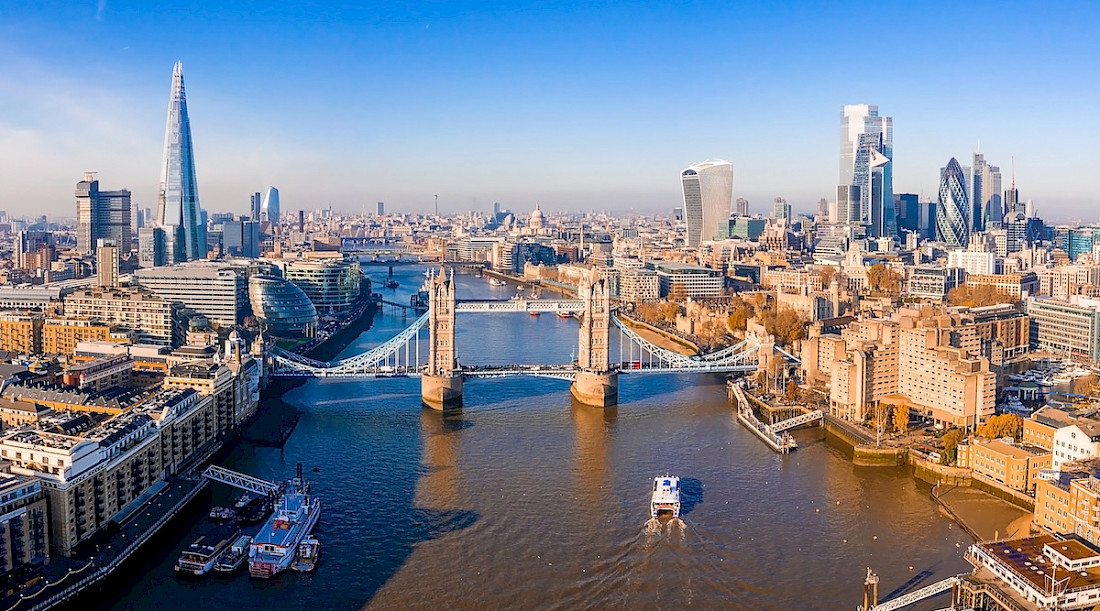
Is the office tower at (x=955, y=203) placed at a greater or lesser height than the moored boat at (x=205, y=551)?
greater

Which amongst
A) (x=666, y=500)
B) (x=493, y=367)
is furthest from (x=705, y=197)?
(x=666, y=500)

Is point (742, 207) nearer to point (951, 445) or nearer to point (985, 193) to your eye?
point (985, 193)

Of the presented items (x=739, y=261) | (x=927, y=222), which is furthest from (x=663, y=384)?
(x=927, y=222)

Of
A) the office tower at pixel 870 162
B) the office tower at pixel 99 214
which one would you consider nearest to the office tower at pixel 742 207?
the office tower at pixel 870 162

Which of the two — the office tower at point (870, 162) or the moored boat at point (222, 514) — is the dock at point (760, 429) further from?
the office tower at point (870, 162)

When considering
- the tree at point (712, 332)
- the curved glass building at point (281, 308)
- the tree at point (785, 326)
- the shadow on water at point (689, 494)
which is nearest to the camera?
the shadow on water at point (689, 494)

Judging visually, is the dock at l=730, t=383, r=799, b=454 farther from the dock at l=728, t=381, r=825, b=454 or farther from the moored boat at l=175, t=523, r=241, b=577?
the moored boat at l=175, t=523, r=241, b=577

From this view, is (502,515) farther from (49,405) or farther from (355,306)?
(355,306)
